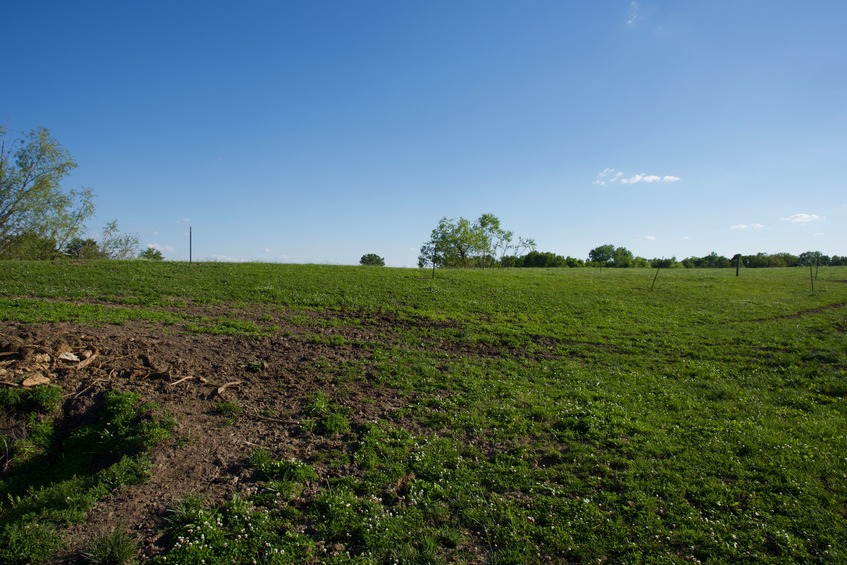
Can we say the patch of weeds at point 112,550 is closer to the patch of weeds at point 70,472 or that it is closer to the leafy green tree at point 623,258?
the patch of weeds at point 70,472

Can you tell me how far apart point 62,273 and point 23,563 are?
26.6 metres

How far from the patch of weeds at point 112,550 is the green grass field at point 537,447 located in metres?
0.40

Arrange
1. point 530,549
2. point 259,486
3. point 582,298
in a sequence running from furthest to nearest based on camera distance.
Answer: point 582,298
point 259,486
point 530,549

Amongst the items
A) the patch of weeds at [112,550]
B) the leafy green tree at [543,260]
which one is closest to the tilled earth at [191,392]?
the patch of weeds at [112,550]

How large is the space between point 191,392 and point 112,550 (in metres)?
4.77

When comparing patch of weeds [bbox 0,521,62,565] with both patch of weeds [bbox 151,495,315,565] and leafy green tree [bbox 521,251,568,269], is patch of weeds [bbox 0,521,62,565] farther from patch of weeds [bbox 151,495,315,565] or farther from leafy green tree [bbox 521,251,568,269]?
leafy green tree [bbox 521,251,568,269]

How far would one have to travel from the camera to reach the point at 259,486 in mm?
6227

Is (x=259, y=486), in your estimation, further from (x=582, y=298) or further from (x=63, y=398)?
(x=582, y=298)

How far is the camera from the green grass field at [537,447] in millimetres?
5320

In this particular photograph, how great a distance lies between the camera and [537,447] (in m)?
7.95

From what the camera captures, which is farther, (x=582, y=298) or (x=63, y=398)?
(x=582, y=298)

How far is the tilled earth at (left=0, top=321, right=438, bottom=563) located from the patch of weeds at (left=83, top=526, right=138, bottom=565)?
178 millimetres

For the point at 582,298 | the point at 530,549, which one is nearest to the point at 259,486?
the point at 530,549

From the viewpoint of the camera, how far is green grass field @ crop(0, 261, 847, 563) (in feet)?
17.5
